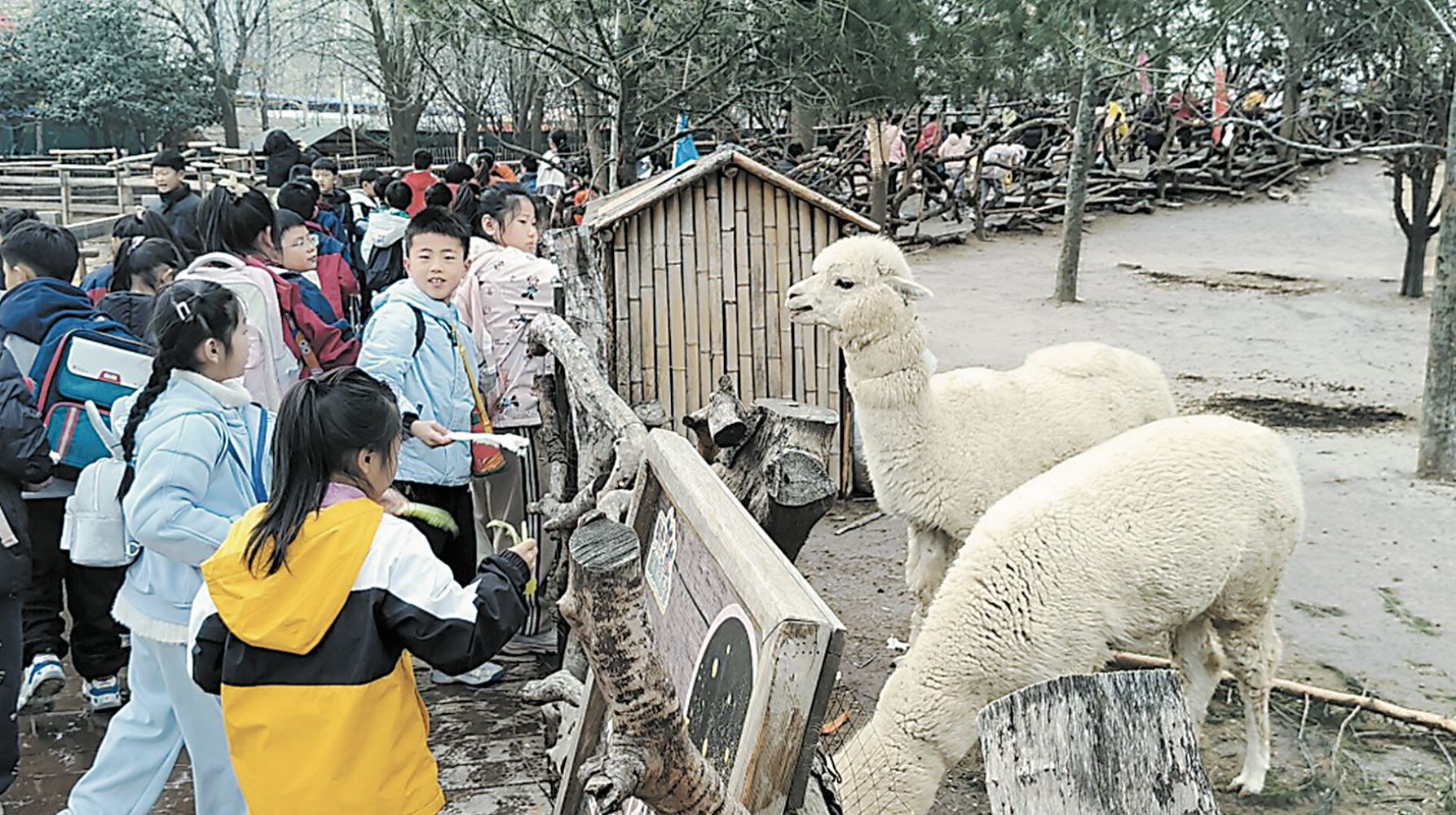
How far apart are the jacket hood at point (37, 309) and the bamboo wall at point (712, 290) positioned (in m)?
2.71

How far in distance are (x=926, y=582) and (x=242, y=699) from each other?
325 centimetres

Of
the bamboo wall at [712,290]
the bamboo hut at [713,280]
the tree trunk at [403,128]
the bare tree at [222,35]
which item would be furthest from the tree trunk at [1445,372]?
the bare tree at [222,35]

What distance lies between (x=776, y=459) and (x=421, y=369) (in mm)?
2109

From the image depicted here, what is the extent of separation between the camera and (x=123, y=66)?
33406mm

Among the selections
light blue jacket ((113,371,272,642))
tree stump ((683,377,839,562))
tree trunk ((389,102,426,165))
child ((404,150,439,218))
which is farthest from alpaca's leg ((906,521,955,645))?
tree trunk ((389,102,426,165))

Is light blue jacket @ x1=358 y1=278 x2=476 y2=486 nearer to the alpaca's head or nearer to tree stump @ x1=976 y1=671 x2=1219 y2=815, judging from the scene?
the alpaca's head

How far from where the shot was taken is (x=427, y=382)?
4.58 metres

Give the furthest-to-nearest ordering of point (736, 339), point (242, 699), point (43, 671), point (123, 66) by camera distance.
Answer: point (123, 66)
point (736, 339)
point (43, 671)
point (242, 699)

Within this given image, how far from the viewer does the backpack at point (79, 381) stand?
13.8ft

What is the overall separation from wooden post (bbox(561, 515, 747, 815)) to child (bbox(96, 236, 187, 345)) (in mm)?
3631

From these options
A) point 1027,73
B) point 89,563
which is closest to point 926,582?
point 89,563

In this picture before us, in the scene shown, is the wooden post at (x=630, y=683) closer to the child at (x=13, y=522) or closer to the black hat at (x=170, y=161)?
the child at (x=13, y=522)

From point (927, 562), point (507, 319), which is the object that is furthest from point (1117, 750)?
point (507, 319)

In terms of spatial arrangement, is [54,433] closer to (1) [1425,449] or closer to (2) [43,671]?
(2) [43,671]
